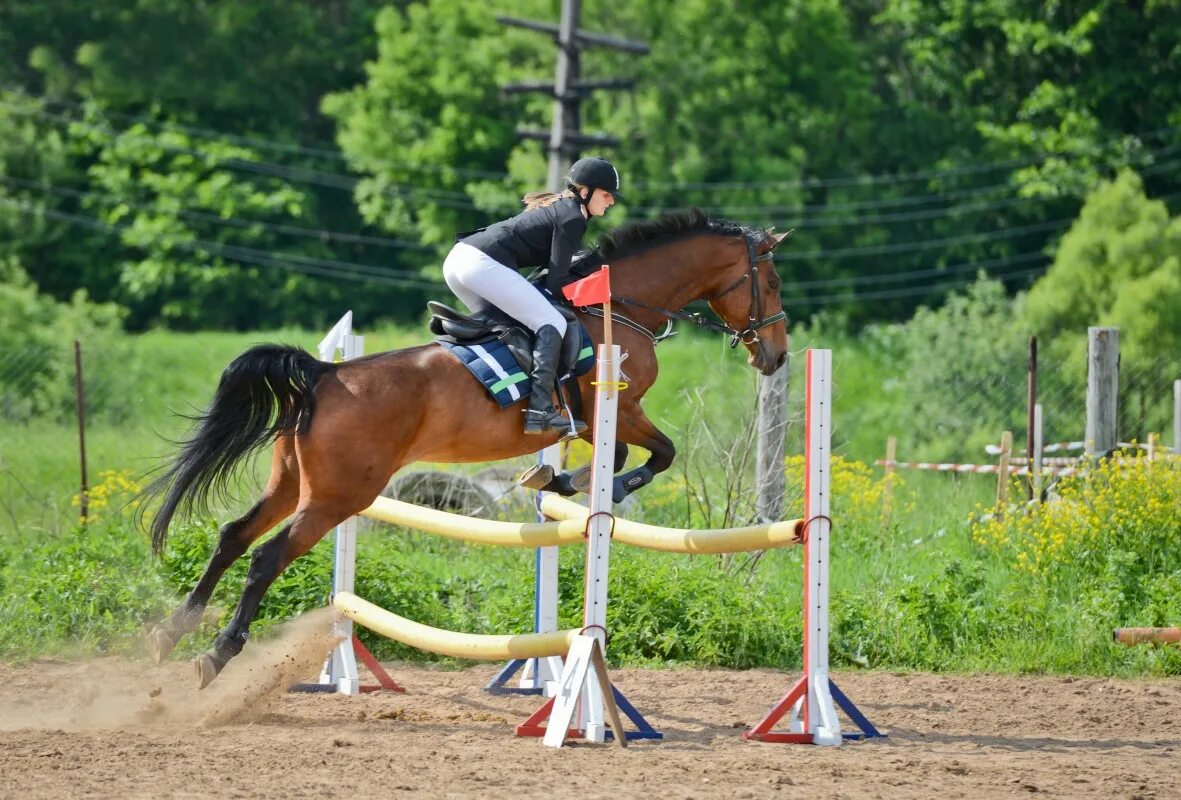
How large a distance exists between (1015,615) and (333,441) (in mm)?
4219

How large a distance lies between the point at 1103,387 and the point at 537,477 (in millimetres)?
5731

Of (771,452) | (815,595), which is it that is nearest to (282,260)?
(771,452)

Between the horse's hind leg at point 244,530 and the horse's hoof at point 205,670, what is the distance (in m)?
0.24

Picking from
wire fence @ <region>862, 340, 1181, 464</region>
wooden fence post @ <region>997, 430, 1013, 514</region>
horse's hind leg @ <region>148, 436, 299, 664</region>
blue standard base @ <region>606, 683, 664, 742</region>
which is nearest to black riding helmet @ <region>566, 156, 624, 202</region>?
horse's hind leg @ <region>148, 436, 299, 664</region>

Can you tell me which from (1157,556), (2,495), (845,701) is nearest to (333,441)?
(845,701)

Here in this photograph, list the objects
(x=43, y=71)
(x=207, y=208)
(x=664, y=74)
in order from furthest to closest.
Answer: (x=43, y=71) → (x=207, y=208) → (x=664, y=74)

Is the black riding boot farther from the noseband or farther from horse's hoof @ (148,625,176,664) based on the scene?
horse's hoof @ (148,625,176,664)

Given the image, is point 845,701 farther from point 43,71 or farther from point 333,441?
point 43,71

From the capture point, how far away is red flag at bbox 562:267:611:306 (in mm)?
6535

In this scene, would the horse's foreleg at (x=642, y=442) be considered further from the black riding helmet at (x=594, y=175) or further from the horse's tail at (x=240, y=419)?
the horse's tail at (x=240, y=419)

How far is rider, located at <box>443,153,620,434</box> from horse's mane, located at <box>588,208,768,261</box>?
17.5 inches

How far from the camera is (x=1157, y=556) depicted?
930 centimetres

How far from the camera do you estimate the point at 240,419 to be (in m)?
6.95

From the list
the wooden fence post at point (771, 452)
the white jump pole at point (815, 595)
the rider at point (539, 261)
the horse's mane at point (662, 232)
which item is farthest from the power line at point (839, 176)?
the white jump pole at point (815, 595)
